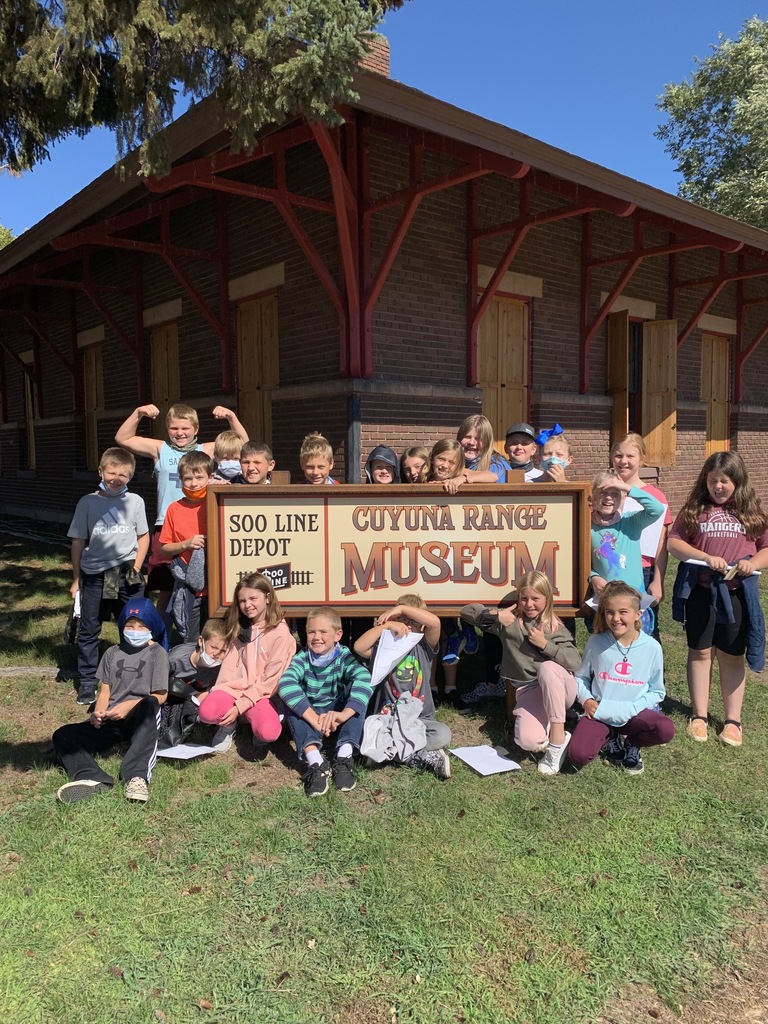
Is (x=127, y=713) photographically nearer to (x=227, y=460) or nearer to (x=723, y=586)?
(x=227, y=460)

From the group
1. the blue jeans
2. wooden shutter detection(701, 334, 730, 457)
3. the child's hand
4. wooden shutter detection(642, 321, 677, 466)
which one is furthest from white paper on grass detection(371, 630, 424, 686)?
wooden shutter detection(701, 334, 730, 457)

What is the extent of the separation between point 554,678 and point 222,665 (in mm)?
1746

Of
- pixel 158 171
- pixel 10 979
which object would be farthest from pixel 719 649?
pixel 158 171

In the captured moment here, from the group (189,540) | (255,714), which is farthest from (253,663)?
(189,540)

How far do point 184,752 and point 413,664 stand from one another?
1.26m

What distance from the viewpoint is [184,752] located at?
387cm

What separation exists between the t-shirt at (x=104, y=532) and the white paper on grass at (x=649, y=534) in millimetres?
3110

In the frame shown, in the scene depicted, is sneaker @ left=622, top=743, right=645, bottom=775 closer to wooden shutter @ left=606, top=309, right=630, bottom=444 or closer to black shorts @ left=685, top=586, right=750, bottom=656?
black shorts @ left=685, top=586, right=750, bottom=656

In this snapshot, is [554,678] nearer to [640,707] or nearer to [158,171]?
[640,707]

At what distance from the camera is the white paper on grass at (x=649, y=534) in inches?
173

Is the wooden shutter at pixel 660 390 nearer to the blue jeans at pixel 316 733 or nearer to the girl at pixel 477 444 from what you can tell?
the girl at pixel 477 444

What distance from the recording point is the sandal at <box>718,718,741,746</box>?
4.09 m

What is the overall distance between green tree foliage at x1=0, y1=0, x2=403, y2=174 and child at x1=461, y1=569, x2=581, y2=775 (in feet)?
8.92

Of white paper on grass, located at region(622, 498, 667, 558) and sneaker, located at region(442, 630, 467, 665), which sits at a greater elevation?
white paper on grass, located at region(622, 498, 667, 558)
